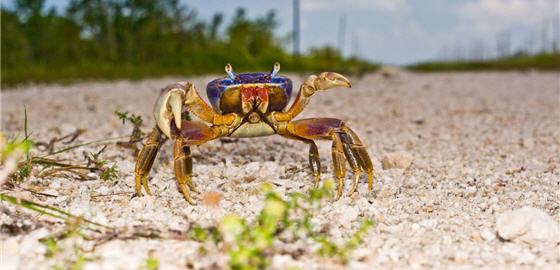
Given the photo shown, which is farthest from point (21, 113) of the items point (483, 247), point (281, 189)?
point (483, 247)

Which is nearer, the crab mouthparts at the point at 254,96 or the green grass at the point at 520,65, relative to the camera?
the crab mouthparts at the point at 254,96

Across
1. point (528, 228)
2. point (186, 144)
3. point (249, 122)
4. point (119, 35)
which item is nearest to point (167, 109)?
point (186, 144)

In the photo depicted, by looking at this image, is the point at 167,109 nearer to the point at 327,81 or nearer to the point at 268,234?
the point at 327,81

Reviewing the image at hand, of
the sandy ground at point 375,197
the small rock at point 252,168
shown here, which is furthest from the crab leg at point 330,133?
the small rock at point 252,168

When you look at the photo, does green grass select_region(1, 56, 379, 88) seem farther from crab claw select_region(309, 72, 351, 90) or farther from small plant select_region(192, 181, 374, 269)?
small plant select_region(192, 181, 374, 269)

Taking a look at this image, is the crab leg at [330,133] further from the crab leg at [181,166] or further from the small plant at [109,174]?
the small plant at [109,174]

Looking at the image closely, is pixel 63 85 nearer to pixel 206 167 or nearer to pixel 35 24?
pixel 206 167
